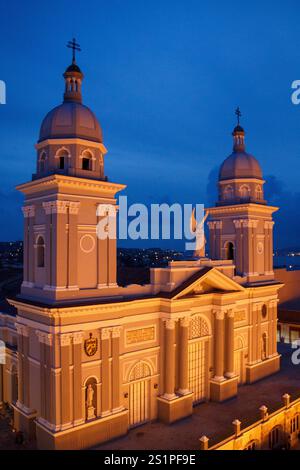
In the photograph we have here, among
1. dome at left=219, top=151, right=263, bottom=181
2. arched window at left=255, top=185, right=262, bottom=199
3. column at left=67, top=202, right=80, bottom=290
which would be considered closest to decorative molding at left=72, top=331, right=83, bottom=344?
column at left=67, top=202, right=80, bottom=290

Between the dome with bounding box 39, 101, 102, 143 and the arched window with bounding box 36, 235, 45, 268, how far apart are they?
16.5 ft

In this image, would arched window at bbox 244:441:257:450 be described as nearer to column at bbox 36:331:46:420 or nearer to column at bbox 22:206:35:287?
column at bbox 36:331:46:420

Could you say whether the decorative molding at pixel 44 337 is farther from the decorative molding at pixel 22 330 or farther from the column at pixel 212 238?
the column at pixel 212 238

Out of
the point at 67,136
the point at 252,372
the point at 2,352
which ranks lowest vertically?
the point at 252,372

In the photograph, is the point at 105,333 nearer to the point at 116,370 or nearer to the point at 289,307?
the point at 116,370

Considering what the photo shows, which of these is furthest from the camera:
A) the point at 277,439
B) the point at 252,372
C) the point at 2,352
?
the point at 252,372

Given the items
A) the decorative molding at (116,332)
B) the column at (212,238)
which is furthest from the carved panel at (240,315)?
the decorative molding at (116,332)

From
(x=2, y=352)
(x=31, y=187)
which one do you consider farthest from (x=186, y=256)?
(x=2, y=352)

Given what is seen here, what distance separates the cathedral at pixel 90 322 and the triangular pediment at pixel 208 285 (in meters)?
0.07

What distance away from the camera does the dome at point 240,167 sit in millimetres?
28891

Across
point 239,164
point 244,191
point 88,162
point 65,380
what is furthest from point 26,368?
point 239,164

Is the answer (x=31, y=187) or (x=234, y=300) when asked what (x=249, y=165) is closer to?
(x=234, y=300)

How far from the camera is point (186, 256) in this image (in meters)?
25.4

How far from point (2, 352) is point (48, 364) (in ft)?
22.4
